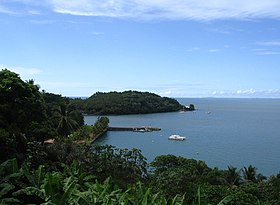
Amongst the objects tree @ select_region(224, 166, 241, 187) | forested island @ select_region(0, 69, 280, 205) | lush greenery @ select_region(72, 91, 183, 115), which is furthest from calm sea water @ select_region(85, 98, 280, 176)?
lush greenery @ select_region(72, 91, 183, 115)

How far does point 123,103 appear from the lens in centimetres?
9731

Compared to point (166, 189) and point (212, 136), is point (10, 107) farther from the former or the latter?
point (212, 136)

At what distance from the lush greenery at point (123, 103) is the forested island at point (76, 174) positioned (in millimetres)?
69232

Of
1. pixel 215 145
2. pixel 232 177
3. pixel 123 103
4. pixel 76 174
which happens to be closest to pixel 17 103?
pixel 76 174

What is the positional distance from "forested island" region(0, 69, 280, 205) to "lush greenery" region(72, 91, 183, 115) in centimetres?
6923

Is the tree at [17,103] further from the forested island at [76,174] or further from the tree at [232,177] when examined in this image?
the tree at [232,177]

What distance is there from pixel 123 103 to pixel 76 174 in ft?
289

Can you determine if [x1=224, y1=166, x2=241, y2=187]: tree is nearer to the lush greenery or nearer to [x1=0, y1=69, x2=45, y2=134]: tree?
[x1=0, y1=69, x2=45, y2=134]: tree

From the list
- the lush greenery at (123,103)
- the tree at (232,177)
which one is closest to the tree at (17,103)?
the tree at (232,177)

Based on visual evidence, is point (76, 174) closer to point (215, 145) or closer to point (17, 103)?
point (17, 103)

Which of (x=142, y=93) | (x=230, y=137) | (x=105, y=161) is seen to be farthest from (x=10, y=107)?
(x=142, y=93)

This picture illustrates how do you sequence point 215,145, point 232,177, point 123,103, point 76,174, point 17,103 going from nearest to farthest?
point 76,174 → point 17,103 → point 232,177 → point 215,145 → point 123,103

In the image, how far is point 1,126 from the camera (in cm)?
1493

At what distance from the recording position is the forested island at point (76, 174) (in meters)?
6.68
